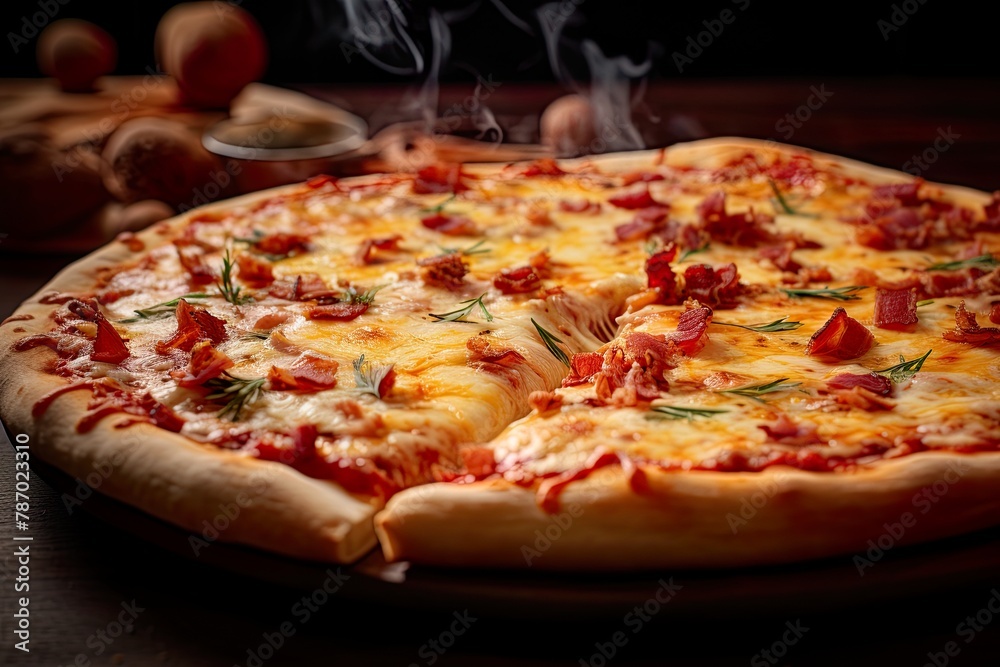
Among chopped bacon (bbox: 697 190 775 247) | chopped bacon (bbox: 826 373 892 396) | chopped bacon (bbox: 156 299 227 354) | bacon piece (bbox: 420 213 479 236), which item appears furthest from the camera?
bacon piece (bbox: 420 213 479 236)

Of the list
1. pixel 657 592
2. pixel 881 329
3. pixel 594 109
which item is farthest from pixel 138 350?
pixel 594 109

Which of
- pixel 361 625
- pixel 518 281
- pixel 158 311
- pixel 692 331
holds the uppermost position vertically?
pixel 692 331

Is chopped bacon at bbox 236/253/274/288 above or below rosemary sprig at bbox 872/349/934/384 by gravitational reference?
below

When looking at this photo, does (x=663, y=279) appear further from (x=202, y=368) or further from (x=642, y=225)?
(x=202, y=368)

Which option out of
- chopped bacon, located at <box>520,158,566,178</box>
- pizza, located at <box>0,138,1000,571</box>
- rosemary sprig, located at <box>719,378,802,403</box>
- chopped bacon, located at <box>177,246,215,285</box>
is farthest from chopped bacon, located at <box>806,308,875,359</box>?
chopped bacon, located at <box>520,158,566,178</box>

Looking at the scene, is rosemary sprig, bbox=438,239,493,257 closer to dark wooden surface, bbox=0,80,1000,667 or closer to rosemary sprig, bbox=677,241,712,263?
rosemary sprig, bbox=677,241,712,263

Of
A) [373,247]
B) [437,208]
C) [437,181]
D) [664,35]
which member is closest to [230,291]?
[373,247]
